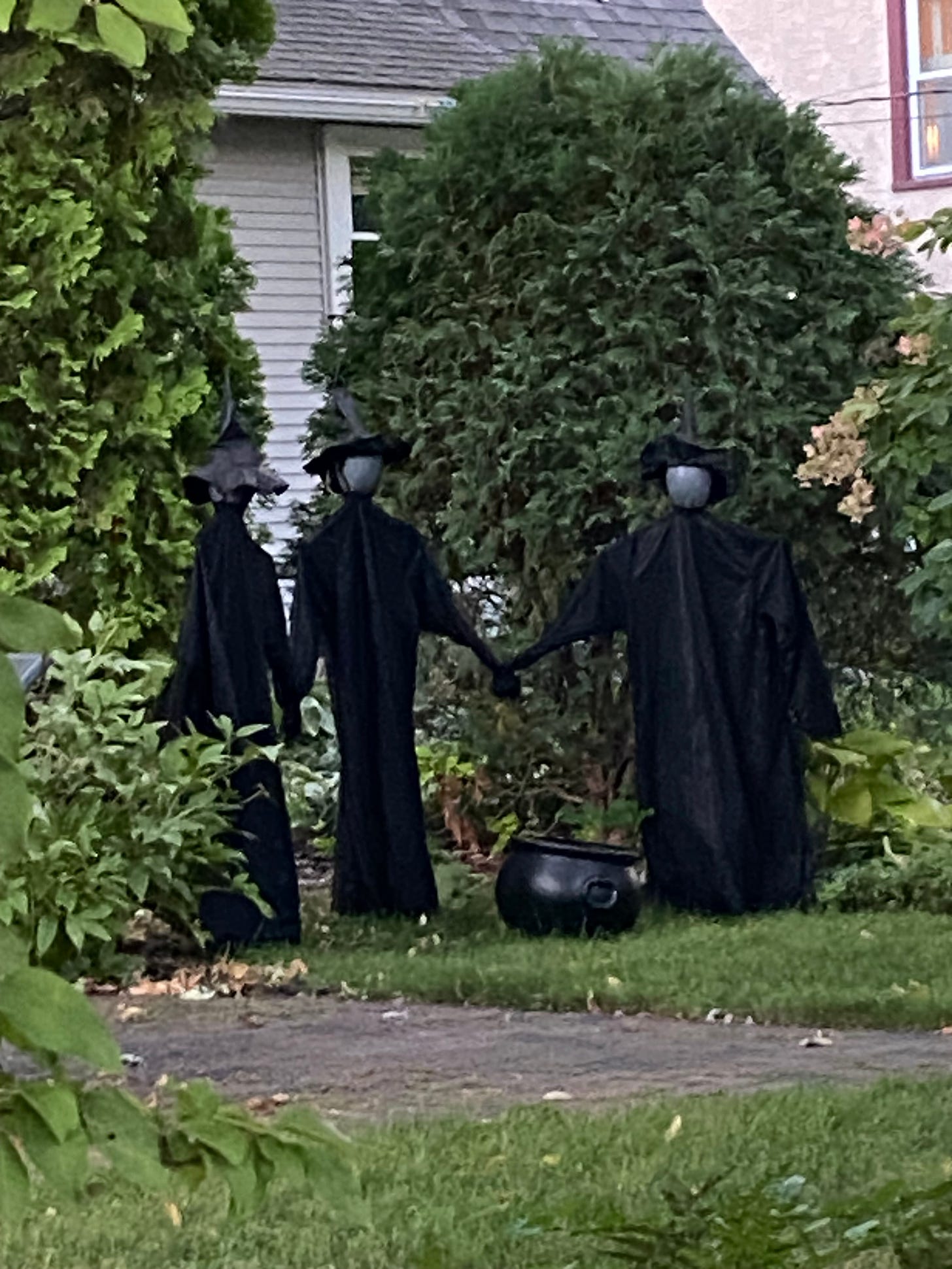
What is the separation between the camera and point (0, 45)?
8.44 m

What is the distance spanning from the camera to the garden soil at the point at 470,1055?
531 cm

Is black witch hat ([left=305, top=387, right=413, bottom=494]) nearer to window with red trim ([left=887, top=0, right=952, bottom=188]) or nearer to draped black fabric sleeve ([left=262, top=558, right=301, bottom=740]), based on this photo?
draped black fabric sleeve ([left=262, top=558, right=301, bottom=740])

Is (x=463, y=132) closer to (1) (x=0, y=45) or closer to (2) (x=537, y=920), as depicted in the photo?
(1) (x=0, y=45)

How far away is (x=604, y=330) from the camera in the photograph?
8945 millimetres

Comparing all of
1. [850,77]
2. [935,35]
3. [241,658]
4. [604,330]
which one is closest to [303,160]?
[850,77]

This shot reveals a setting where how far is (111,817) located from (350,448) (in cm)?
164

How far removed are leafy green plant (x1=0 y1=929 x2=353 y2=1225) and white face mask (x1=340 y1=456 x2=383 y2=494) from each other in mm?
6323

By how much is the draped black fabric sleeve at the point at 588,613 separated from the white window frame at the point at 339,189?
735 centimetres

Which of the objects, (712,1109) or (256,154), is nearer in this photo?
(712,1109)

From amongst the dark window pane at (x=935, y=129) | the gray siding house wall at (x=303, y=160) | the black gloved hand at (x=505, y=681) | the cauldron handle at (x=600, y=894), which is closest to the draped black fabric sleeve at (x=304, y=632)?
the black gloved hand at (x=505, y=681)

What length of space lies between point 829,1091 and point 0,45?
17.1 feet

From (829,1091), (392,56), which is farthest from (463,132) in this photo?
(392,56)

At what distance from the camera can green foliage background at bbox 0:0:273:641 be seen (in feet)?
28.2

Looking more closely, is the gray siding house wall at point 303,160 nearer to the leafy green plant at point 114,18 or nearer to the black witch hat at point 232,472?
the black witch hat at point 232,472
